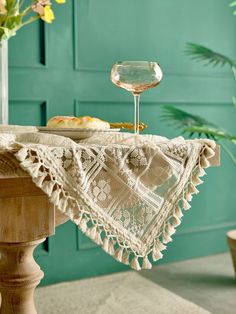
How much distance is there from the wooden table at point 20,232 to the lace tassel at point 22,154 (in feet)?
0.13

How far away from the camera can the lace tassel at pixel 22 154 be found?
0.93m

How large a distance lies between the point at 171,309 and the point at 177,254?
0.85 m

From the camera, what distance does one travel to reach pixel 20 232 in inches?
40.3

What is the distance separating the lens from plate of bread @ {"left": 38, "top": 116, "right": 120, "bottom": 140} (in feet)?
4.13

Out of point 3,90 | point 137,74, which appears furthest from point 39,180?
point 3,90

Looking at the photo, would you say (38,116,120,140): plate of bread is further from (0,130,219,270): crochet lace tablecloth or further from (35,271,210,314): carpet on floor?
(35,271,210,314): carpet on floor

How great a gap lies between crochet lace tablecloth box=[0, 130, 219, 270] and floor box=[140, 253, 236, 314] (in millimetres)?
1310

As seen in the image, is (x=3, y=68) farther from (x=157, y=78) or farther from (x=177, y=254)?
(x=177, y=254)

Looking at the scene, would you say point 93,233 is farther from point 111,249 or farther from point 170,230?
point 170,230

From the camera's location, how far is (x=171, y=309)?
2291 mm

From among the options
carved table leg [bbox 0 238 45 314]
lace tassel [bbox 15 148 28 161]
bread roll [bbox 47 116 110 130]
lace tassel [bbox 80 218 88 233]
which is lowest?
carved table leg [bbox 0 238 45 314]

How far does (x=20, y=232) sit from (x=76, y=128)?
0.34 m

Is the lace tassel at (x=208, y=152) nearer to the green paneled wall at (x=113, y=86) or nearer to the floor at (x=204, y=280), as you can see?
the floor at (x=204, y=280)

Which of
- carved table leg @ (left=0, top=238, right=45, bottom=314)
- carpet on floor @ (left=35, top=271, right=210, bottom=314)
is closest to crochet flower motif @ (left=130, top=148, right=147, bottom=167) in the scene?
carved table leg @ (left=0, top=238, right=45, bottom=314)
